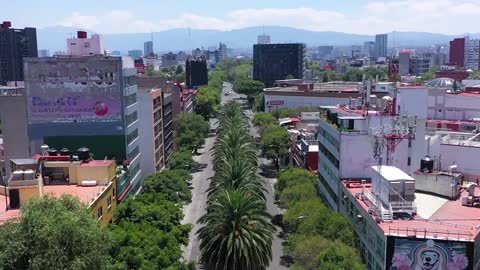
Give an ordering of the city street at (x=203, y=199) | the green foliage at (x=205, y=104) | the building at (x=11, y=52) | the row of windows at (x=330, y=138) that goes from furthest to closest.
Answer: the building at (x=11, y=52)
the green foliage at (x=205, y=104)
the city street at (x=203, y=199)
the row of windows at (x=330, y=138)

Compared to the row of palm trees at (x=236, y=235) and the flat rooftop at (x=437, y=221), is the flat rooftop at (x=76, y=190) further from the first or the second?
the flat rooftop at (x=437, y=221)

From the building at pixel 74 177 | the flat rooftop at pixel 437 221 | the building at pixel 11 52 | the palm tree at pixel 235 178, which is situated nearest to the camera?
the flat rooftop at pixel 437 221

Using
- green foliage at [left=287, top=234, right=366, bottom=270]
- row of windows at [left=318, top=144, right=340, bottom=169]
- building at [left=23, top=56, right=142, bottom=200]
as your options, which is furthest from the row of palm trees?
building at [left=23, top=56, right=142, bottom=200]

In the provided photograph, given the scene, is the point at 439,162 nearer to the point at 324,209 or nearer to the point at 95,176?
the point at 324,209

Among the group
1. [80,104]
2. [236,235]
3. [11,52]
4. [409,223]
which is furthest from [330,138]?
[11,52]

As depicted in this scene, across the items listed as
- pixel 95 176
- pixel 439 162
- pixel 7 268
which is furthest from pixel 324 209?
pixel 7 268

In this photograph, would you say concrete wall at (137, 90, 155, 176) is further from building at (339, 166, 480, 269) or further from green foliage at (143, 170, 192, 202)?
building at (339, 166, 480, 269)

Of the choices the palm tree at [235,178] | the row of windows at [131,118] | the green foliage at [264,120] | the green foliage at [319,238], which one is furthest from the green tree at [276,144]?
the palm tree at [235,178]
